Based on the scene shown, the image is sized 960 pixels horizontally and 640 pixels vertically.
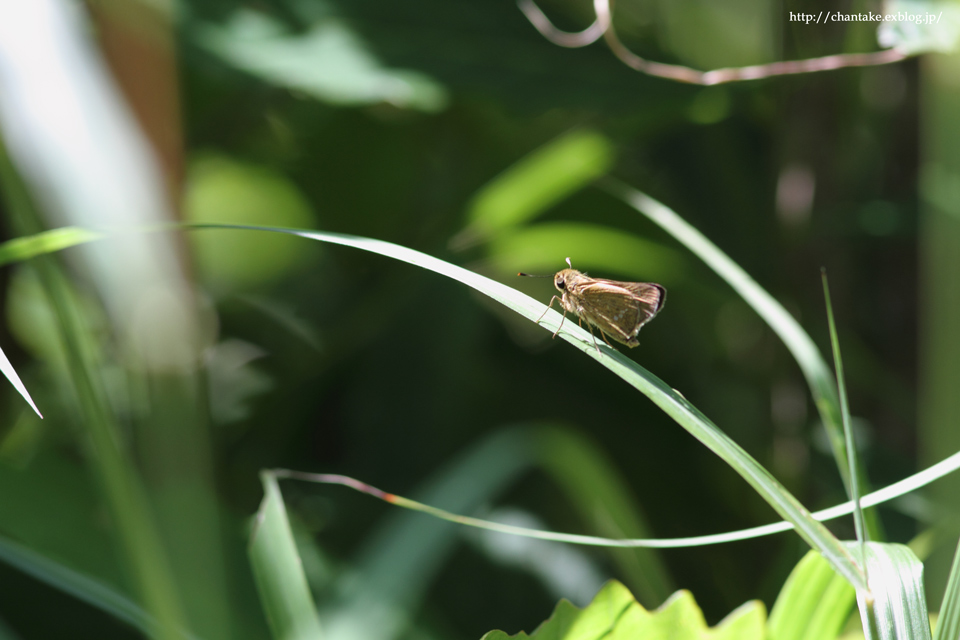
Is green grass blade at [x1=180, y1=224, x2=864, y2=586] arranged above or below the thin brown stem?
below

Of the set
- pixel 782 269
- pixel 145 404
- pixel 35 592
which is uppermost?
pixel 782 269

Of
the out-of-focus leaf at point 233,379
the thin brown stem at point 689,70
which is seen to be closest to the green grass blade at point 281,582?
the thin brown stem at point 689,70

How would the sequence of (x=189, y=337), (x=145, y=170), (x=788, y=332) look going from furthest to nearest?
(x=189, y=337) < (x=145, y=170) < (x=788, y=332)

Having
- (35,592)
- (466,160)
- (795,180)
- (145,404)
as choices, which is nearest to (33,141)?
(145,404)

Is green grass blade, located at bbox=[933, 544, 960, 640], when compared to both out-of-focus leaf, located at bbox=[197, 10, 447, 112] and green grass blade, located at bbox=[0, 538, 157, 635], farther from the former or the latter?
out-of-focus leaf, located at bbox=[197, 10, 447, 112]

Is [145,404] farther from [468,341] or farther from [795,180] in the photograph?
[795,180]

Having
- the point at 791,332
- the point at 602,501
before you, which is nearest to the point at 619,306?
the point at 791,332

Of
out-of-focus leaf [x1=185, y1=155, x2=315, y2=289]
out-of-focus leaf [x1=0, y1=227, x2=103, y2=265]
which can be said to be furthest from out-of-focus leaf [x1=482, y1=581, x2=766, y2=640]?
out-of-focus leaf [x1=185, y1=155, x2=315, y2=289]
